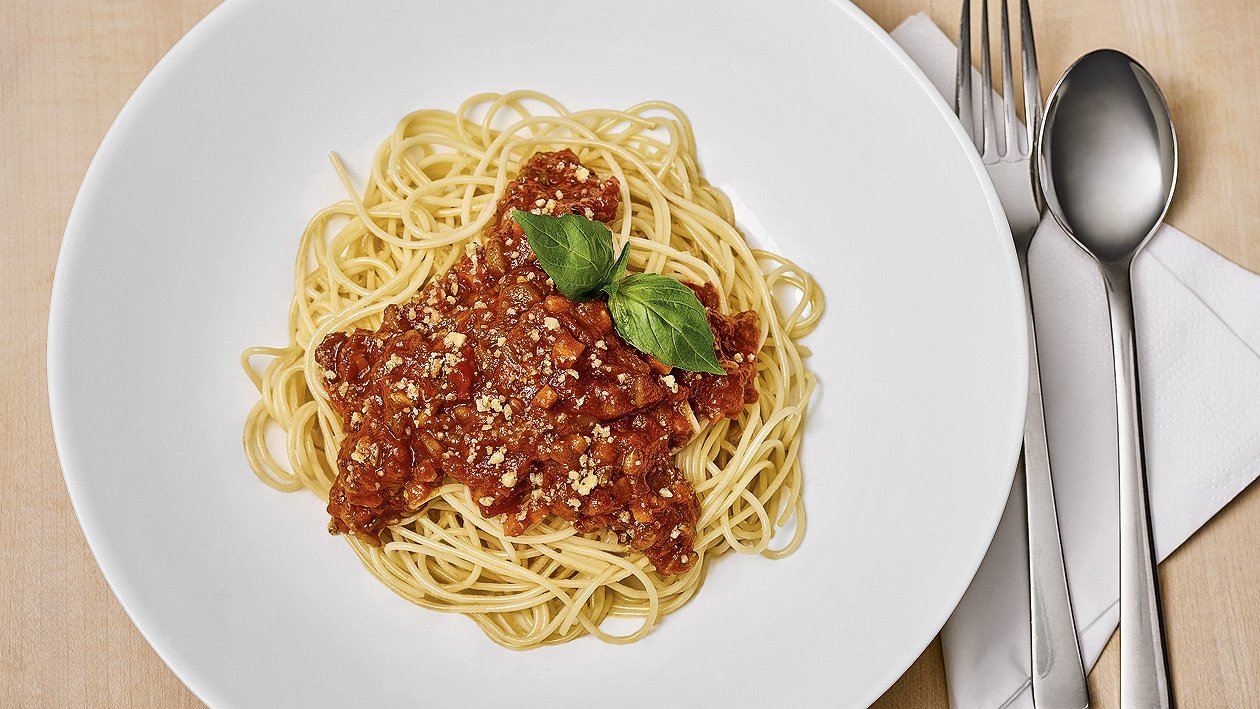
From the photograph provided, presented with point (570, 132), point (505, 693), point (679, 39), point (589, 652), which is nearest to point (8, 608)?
point (505, 693)

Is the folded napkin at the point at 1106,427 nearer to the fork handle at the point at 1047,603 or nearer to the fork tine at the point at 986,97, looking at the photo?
the fork handle at the point at 1047,603

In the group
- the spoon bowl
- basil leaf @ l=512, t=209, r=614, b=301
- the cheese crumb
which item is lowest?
the cheese crumb

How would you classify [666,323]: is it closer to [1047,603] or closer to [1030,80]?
[1047,603]

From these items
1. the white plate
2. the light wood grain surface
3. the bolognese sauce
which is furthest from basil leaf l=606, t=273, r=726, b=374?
the light wood grain surface

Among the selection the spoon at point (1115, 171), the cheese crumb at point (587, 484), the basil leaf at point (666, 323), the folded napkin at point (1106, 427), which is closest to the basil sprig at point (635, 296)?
the basil leaf at point (666, 323)

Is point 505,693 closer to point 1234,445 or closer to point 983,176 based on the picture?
point 983,176

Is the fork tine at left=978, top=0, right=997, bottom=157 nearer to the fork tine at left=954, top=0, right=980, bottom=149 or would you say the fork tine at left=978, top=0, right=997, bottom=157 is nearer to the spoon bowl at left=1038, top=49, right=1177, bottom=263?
the fork tine at left=954, top=0, right=980, bottom=149
